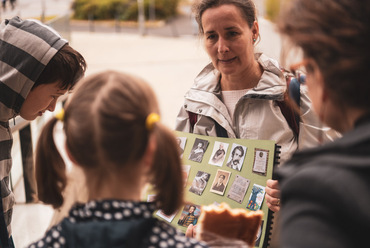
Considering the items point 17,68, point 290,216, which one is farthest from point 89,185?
point 17,68

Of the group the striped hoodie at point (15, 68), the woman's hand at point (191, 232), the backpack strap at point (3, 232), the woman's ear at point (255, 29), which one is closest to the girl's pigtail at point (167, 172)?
the woman's hand at point (191, 232)

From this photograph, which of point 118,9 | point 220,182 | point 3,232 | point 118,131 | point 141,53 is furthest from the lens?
point 118,9

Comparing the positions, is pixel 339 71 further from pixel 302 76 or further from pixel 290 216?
pixel 302 76

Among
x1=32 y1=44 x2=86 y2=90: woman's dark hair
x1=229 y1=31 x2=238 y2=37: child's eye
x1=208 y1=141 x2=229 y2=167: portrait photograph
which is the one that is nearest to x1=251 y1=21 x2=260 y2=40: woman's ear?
x1=229 y1=31 x2=238 y2=37: child's eye

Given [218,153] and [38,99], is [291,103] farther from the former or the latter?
[38,99]

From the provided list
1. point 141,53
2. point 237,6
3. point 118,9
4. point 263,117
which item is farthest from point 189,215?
point 118,9

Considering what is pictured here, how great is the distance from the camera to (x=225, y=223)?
55.0 inches

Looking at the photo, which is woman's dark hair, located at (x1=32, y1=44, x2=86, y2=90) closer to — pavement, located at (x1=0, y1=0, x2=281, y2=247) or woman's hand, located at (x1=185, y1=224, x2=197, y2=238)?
pavement, located at (x1=0, y1=0, x2=281, y2=247)

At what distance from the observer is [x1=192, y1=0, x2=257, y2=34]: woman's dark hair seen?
2461 millimetres

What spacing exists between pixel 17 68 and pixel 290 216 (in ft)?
5.07

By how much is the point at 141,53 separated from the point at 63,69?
12.2 metres

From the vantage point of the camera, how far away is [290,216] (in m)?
1.03

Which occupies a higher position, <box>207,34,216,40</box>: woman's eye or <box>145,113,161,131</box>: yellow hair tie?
<box>145,113,161,131</box>: yellow hair tie

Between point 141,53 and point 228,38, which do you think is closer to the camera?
point 228,38
